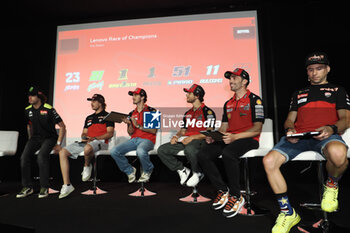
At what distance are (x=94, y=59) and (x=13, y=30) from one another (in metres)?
1.92

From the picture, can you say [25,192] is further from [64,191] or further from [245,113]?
[245,113]

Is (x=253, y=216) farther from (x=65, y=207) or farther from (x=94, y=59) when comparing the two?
(x=94, y=59)

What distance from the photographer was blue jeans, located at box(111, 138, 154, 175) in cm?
288

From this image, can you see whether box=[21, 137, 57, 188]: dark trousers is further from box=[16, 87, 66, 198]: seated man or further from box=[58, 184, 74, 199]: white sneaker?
box=[58, 184, 74, 199]: white sneaker

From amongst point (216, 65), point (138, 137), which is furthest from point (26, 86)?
point (216, 65)

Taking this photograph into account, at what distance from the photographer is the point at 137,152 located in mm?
2885

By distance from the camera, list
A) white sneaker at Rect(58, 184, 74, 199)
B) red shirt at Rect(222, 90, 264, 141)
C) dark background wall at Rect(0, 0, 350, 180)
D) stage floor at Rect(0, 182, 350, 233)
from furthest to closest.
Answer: dark background wall at Rect(0, 0, 350, 180), white sneaker at Rect(58, 184, 74, 199), red shirt at Rect(222, 90, 264, 141), stage floor at Rect(0, 182, 350, 233)

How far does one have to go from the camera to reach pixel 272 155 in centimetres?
180

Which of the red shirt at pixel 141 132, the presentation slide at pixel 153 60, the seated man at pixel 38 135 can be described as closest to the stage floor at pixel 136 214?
the seated man at pixel 38 135

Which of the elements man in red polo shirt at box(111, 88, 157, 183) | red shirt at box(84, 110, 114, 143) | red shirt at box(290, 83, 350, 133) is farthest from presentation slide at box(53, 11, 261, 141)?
red shirt at box(290, 83, 350, 133)

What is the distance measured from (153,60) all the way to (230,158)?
99.9 inches

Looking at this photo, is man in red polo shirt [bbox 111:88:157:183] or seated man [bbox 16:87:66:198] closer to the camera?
man in red polo shirt [bbox 111:88:157:183]

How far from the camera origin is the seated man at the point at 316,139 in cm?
162

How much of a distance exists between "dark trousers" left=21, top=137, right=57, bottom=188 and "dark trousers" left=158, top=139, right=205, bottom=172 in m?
1.39
